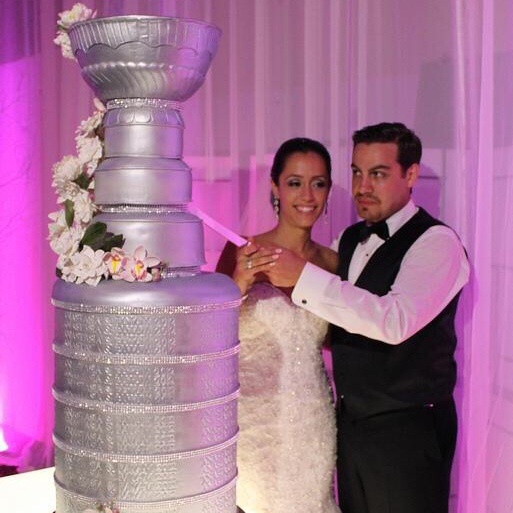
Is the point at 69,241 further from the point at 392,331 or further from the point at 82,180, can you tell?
the point at 392,331

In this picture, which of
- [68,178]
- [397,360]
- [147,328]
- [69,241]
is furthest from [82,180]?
[397,360]

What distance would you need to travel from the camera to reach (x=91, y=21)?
1.53 meters

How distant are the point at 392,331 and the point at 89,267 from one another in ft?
2.94

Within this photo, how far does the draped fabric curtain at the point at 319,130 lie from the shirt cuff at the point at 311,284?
463mm

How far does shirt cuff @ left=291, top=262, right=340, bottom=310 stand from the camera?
2154 millimetres

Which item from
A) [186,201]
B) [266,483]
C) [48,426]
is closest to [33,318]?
[48,426]

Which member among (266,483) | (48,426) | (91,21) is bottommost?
(48,426)

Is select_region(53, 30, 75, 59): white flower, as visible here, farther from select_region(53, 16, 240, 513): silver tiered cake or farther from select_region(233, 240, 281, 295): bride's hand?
select_region(233, 240, 281, 295): bride's hand

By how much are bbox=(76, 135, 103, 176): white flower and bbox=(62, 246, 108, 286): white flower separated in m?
0.21

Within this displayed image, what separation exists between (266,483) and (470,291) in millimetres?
814

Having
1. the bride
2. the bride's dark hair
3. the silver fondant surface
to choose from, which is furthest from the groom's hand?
the silver fondant surface

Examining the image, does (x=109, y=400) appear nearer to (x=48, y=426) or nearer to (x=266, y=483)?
(x=266, y=483)

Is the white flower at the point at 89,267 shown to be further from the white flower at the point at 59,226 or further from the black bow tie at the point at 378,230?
the black bow tie at the point at 378,230

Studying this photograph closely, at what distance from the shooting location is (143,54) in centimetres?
151
